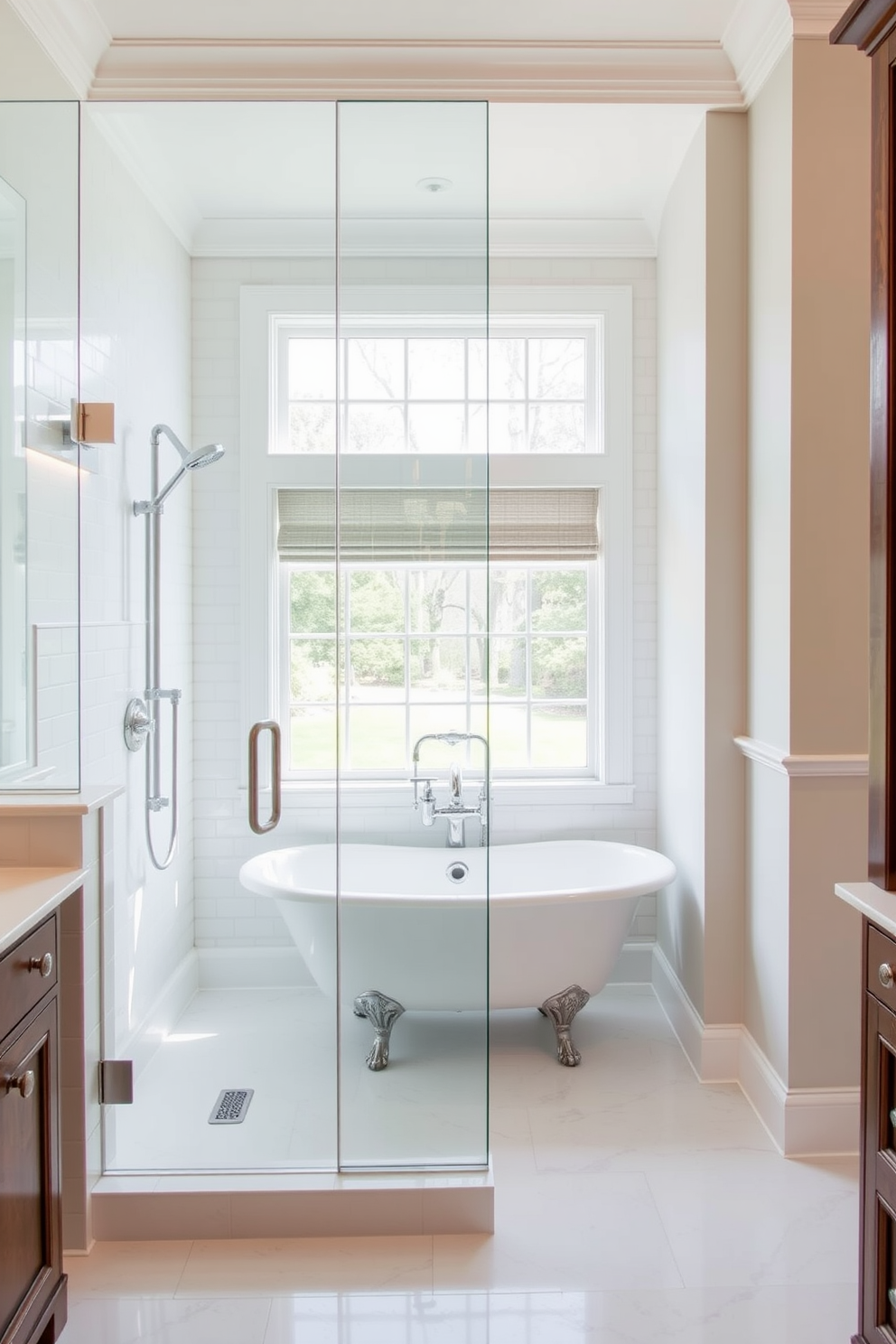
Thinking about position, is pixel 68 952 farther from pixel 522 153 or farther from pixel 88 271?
pixel 522 153

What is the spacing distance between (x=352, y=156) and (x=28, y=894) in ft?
6.10

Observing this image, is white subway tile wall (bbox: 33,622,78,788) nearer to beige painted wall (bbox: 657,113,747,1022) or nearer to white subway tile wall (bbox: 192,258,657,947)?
white subway tile wall (bbox: 192,258,657,947)

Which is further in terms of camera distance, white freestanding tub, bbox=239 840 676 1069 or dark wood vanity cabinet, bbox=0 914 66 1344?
white freestanding tub, bbox=239 840 676 1069

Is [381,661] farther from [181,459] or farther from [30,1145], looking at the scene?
[30,1145]

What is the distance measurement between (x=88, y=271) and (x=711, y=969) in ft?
9.02

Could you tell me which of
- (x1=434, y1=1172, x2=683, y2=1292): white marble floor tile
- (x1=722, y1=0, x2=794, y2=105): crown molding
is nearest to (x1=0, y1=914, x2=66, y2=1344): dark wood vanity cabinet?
(x1=434, y1=1172, x2=683, y2=1292): white marble floor tile

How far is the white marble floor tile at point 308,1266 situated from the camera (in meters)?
2.26

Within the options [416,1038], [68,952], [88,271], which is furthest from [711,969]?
[88,271]

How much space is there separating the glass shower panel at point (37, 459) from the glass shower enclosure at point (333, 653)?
29 cm

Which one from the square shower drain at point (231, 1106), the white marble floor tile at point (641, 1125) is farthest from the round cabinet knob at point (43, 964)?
the white marble floor tile at point (641, 1125)

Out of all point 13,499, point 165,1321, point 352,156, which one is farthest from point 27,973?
point 352,156

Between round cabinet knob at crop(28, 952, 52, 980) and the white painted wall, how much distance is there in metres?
0.54

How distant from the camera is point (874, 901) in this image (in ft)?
5.87

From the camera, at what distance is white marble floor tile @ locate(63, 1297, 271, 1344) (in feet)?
6.88
